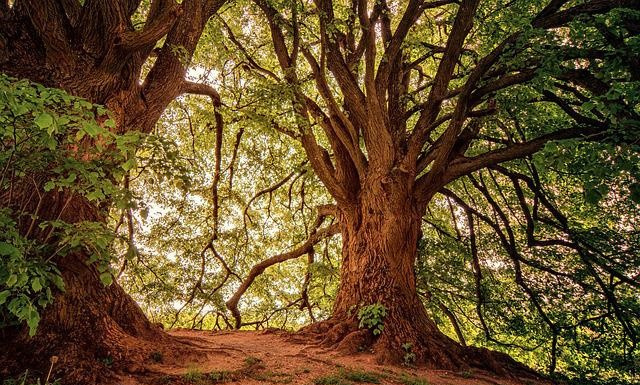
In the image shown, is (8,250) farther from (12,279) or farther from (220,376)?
(220,376)

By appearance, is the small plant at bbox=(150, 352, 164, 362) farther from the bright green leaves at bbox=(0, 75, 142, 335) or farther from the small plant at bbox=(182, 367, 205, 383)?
the bright green leaves at bbox=(0, 75, 142, 335)

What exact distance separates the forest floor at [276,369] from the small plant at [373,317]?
1.41 feet

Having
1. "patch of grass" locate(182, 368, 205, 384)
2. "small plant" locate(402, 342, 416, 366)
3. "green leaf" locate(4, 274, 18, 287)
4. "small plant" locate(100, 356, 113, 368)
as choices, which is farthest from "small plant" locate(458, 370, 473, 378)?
"green leaf" locate(4, 274, 18, 287)

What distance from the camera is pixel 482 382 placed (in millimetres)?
5219

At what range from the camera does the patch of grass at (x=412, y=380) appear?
4567mm

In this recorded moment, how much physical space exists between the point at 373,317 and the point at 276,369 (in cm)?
184

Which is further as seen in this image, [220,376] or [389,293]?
[389,293]

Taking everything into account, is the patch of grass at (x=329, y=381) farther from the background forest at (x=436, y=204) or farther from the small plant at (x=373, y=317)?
the background forest at (x=436, y=204)

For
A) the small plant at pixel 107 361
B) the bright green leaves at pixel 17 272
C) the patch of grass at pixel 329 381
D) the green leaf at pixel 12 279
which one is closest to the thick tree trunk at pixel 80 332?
the small plant at pixel 107 361

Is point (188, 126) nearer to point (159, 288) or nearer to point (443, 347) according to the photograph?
point (159, 288)

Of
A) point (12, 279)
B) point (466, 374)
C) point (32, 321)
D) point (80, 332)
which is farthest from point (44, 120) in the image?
point (466, 374)

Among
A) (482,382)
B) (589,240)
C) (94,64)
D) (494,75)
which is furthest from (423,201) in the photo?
(94,64)

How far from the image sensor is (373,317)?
605cm

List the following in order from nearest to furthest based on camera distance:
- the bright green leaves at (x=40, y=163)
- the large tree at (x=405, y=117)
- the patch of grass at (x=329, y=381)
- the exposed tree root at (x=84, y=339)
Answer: the bright green leaves at (x=40, y=163)
the exposed tree root at (x=84, y=339)
the patch of grass at (x=329, y=381)
the large tree at (x=405, y=117)
